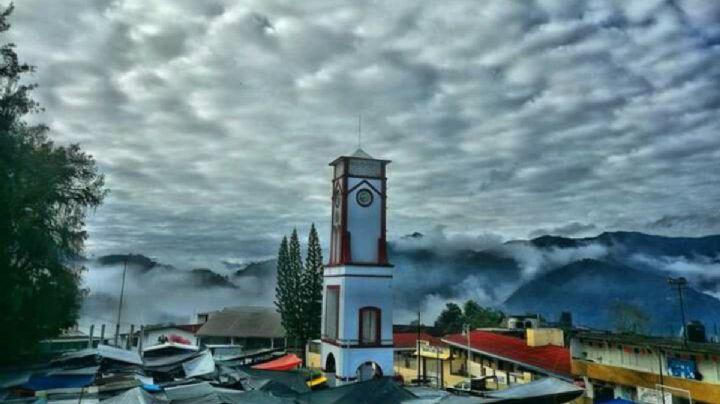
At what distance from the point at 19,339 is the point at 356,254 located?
1253cm

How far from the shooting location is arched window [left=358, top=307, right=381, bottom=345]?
22941 mm

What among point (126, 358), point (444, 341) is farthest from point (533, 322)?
point (126, 358)

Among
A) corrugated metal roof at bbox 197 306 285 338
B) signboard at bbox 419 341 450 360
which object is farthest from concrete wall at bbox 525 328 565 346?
corrugated metal roof at bbox 197 306 285 338

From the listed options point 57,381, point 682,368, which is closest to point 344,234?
point 57,381

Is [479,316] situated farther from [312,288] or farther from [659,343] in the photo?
[659,343]

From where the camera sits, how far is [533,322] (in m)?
40.2

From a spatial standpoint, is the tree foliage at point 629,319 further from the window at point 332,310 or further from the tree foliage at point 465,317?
the window at point 332,310

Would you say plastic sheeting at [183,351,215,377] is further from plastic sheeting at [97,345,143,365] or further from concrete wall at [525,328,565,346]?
concrete wall at [525,328,565,346]

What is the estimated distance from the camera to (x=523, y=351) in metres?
24.8

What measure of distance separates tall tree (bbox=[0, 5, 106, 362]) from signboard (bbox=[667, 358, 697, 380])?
1772cm

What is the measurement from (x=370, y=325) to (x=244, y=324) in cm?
2925

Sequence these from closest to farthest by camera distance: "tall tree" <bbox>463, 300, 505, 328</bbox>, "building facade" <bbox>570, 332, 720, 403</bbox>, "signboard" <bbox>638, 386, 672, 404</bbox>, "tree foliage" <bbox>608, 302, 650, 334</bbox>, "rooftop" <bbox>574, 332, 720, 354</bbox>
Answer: "building facade" <bbox>570, 332, 720, 403</bbox>, "rooftop" <bbox>574, 332, 720, 354</bbox>, "signboard" <bbox>638, 386, 672, 404</bbox>, "tree foliage" <bbox>608, 302, 650, 334</bbox>, "tall tree" <bbox>463, 300, 505, 328</bbox>

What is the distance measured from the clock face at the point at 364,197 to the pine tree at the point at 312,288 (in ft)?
44.8

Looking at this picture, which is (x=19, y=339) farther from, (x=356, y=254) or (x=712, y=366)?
(x=712, y=366)
